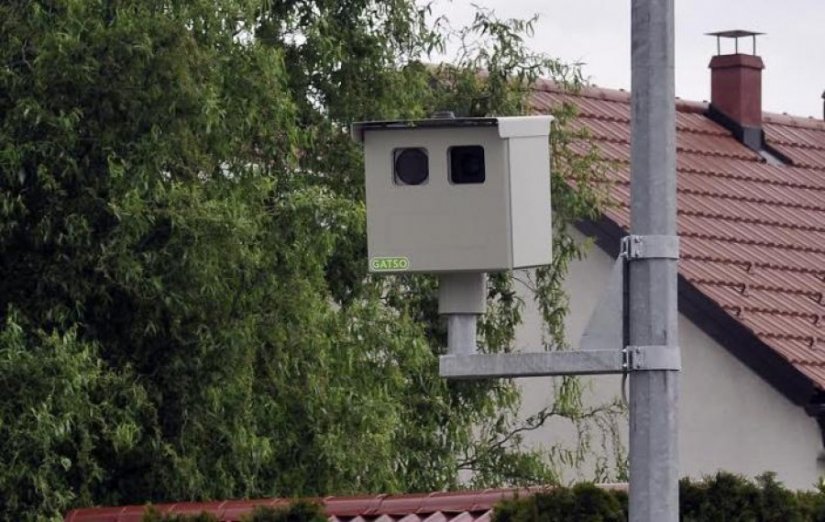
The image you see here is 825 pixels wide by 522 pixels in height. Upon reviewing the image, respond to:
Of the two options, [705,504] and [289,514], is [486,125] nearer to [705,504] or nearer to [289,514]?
[705,504]

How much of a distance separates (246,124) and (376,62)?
2.50 metres

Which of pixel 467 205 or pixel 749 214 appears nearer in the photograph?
pixel 467 205

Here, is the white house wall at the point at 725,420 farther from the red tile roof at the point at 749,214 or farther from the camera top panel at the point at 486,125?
the camera top panel at the point at 486,125

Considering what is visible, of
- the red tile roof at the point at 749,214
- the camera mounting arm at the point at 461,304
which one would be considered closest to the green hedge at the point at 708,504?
the camera mounting arm at the point at 461,304

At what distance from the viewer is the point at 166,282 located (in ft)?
43.1

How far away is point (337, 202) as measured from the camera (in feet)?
45.6

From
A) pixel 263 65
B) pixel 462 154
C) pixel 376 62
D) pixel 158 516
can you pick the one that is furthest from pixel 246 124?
pixel 462 154

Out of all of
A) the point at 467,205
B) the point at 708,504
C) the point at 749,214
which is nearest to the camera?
the point at 467,205

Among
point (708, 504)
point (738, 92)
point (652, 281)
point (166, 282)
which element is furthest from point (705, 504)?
point (738, 92)

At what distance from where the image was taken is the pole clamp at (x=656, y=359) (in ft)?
21.4

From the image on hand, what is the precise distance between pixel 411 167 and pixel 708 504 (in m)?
3.05

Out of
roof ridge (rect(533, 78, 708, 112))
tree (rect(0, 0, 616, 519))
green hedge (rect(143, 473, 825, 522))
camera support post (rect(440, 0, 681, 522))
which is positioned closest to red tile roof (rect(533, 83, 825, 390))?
roof ridge (rect(533, 78, 708, 112))

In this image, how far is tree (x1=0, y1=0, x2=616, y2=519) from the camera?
12.9 m

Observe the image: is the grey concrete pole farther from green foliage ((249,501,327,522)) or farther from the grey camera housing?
green foliage ((249,501,327,522))
